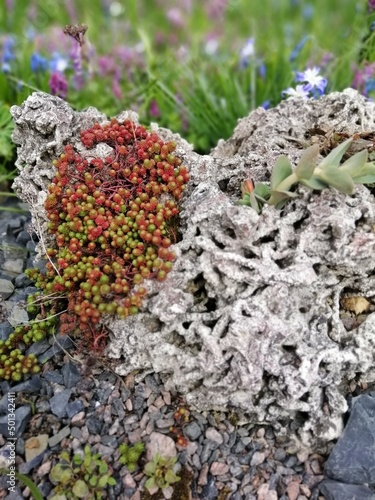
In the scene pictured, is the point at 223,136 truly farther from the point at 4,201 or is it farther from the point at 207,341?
the point at 207,341

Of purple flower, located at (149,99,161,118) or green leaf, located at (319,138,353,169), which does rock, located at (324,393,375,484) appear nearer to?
green leaf, located at (319,138,353,169)

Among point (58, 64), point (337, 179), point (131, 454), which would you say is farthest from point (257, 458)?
point (58, 64)

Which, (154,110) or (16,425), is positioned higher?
(154,110)

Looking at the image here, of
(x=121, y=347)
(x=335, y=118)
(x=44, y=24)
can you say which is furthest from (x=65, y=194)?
(x=44, y=24)

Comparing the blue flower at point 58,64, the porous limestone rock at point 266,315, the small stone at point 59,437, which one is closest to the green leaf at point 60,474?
the small stone at point 59,437

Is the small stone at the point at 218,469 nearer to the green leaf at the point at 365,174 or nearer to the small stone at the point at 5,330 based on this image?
the small stone at the point at 5,330

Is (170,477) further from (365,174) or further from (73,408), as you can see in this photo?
(365,174)
